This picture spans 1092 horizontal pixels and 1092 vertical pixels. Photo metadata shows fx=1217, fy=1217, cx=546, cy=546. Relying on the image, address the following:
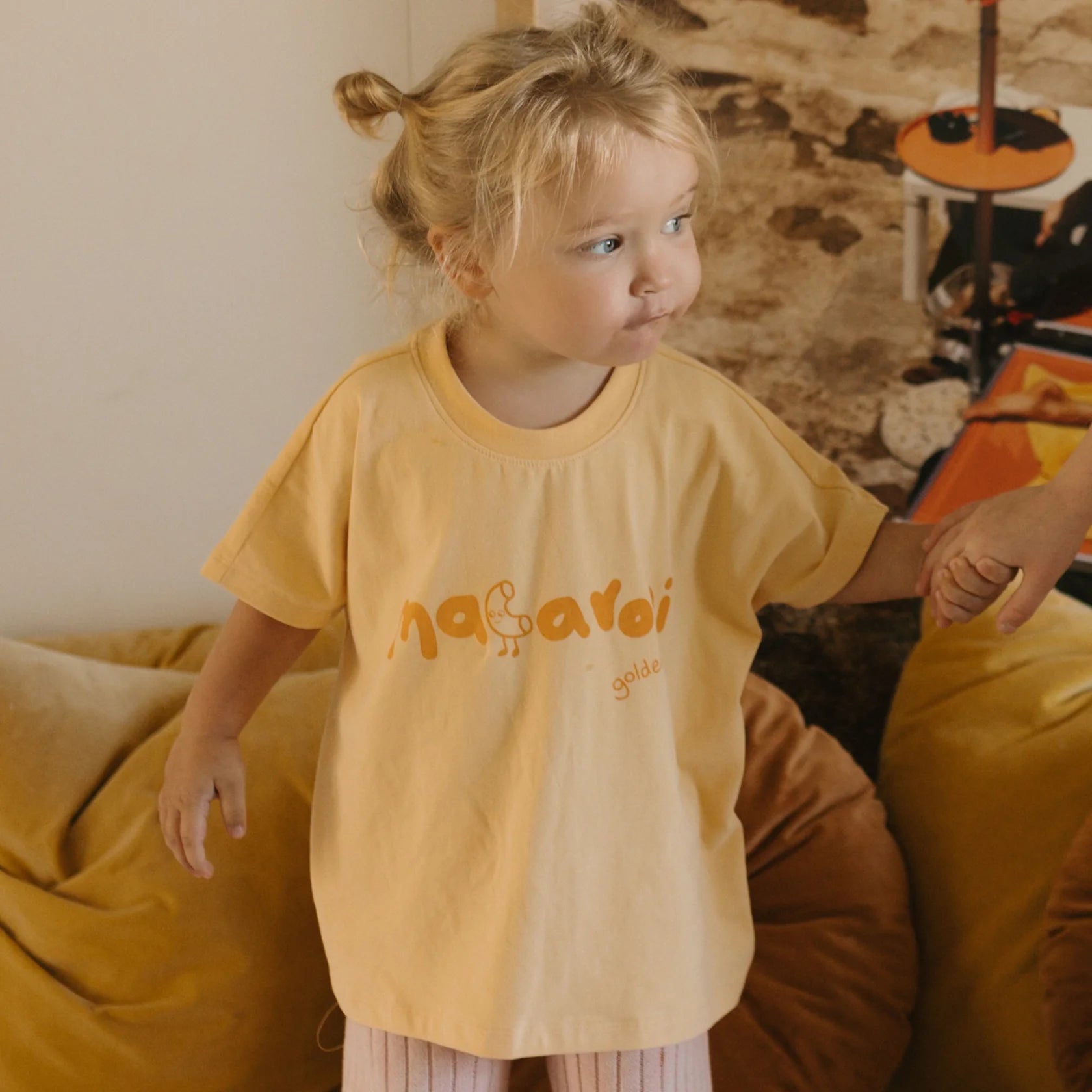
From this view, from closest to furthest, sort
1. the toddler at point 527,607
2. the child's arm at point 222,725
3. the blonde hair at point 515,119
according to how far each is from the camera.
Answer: the blonde hair at point 515,119 < the toddler at point 527,607 < the child's arm at point 222,725

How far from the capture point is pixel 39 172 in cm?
145

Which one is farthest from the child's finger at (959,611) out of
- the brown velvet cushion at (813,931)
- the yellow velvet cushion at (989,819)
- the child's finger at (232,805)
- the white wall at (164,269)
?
the white wall at (164,269)

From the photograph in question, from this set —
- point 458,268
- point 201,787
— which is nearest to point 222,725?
point 201,787

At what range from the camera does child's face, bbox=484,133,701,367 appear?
799 mm

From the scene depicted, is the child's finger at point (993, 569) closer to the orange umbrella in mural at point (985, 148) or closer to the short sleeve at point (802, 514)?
the short sleeve at point (802, 514)

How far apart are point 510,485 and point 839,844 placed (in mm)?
661

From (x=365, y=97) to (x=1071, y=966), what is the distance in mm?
932

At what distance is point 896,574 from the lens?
37.4 inches

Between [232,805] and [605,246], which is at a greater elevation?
[605,246]

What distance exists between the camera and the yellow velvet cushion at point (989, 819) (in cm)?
118

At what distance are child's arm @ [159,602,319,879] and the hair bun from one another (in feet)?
1.33

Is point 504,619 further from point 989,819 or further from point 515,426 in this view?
point 989,819

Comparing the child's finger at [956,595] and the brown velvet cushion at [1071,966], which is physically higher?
the child's finger at [956,595]

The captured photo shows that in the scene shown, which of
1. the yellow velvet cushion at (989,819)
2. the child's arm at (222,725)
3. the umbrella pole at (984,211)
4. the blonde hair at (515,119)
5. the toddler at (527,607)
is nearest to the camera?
the blonde hair at (515,119)
